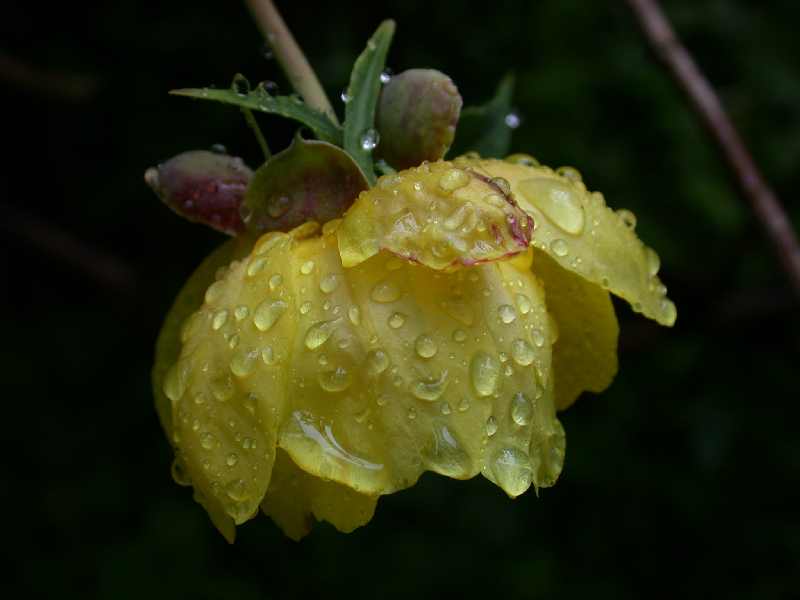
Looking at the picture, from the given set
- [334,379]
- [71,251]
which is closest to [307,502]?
[334,379]

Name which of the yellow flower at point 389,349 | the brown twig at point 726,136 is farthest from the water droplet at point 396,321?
the brown twig at point 726,136

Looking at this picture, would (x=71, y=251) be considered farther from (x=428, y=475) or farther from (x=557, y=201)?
(x=557, y=201)

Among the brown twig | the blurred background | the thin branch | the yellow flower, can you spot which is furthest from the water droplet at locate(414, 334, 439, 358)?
the thin branch

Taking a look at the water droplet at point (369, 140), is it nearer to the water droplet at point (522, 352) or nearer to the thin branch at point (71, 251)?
the water droplet at point (522, 352)

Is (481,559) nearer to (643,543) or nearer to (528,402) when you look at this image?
(643,543)

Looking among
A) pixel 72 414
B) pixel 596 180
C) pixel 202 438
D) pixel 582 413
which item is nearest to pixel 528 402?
pixel 202 438
